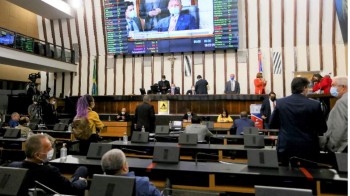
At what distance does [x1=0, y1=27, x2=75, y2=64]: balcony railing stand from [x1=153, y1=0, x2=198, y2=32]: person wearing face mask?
4.33 metres

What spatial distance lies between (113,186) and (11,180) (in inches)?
27.7

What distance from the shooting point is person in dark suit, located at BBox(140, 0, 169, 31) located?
1107 cm

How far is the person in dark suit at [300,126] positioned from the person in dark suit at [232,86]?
757cm

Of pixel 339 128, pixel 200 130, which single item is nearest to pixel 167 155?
pixel 339 128

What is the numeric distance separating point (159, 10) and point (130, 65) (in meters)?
2.69

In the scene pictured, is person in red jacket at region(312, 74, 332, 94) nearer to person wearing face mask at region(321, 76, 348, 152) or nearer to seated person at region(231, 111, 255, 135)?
seated person at region(231, 111, 255, 135)

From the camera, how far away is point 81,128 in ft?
12.5

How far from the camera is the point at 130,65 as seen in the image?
488 inches

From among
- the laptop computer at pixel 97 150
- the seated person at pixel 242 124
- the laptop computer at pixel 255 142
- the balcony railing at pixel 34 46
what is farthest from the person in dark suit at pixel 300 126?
the balcony railing at pixel 34 46

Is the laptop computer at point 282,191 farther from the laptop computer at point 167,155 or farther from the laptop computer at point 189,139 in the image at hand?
the laptop computer at point 189,139

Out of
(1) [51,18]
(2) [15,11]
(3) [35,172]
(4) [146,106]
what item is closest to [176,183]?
(3) [35,172]

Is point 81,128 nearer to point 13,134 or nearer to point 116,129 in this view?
point 13,134

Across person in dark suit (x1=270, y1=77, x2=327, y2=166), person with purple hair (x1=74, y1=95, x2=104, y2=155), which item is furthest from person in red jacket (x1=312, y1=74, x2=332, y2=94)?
person with purple hair (x1=74, y1=95, x2=104, y2=155)

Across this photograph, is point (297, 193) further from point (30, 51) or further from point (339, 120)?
point (30, 51)
